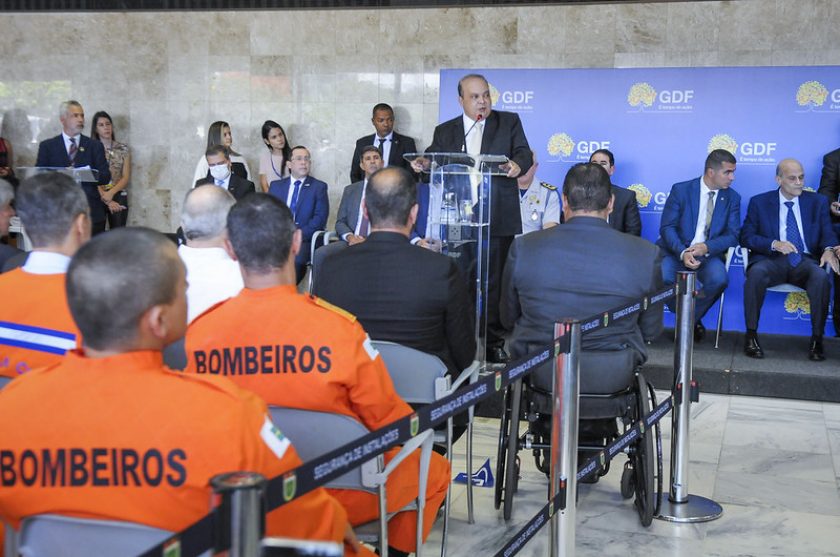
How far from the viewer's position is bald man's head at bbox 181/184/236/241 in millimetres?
3639

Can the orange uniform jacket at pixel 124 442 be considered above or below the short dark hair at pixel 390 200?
below

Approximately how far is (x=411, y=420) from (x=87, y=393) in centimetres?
61

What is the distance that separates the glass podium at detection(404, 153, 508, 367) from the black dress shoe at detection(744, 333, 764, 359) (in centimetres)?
228

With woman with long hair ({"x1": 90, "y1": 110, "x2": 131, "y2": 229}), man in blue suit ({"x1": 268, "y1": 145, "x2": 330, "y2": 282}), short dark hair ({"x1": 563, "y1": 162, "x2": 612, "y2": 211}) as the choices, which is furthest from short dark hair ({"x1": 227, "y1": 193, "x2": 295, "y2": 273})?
woman with long hair ({"x1": 90, "y1": 110, "x2": 131, "y2": 229})

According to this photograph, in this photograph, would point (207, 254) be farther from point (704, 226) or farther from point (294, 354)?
point (704, 226)

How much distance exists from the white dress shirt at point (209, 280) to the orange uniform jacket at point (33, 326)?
2.54 feet

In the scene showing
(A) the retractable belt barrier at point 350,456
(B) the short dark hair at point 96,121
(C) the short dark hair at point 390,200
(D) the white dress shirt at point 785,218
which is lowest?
(A) the retractable belt barrier at point 350,456

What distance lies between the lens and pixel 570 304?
3.81 m

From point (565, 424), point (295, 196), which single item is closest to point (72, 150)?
point (295, 196)

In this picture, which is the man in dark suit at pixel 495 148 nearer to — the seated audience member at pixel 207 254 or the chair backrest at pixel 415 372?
the seated audience member at pixel 207 254

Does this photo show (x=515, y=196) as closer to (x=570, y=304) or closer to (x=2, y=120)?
(x=570, y=304)

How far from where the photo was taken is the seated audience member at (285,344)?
2.38m

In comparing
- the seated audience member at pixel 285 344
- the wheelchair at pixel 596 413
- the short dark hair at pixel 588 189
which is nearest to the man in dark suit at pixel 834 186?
the wheelchair at pixel 596 413

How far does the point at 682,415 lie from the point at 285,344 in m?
2.33
